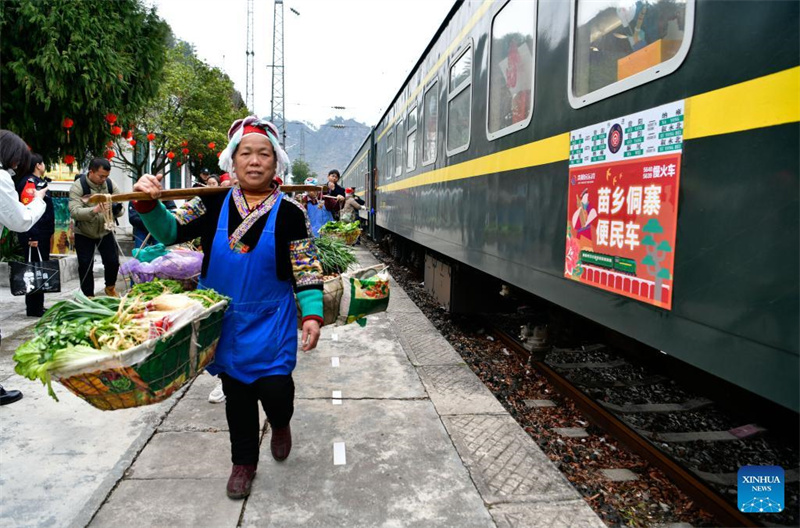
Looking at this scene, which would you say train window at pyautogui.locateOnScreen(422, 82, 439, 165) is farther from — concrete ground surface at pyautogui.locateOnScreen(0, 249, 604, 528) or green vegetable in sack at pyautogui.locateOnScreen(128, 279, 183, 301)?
green vegetable in sack at pyautogui.locateOnScreen(128, 279, 183, 301)

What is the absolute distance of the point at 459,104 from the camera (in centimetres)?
574

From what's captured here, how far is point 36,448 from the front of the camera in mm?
3178

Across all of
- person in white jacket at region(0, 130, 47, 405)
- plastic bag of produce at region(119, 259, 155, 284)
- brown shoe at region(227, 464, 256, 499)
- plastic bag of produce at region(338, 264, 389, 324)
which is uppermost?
person in white jacket at region(0, 130, 47, 405)

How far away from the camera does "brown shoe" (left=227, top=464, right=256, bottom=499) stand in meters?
2.66

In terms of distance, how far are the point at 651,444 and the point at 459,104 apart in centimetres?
367

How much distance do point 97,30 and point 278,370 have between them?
23.3 ft

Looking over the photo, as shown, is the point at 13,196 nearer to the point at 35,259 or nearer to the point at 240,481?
the point at 240,481

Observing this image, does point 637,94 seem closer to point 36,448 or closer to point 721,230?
point 721,230

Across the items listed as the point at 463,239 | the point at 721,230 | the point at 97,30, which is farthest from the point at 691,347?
the point at 97,30

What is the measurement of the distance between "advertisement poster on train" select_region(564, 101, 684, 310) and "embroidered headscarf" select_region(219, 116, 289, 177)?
149 centimetres

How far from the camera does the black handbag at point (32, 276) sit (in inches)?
226

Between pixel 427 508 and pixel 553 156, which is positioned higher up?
Answer: pixel 553 156

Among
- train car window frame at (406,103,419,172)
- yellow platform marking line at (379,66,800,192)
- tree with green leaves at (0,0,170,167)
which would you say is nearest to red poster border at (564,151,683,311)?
yellow platform marking line at (379,66,800,192)

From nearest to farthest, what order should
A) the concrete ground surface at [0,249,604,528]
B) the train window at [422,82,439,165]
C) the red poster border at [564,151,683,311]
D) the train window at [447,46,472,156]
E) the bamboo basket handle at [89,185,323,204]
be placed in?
the red poster border at [564,151,683,311], the bamboo basket handle at [89,185,323,204], the concrete ground surface at [0,249,604,528], the train window at [447,46,472,156], the train window at [422,82,439,165]
